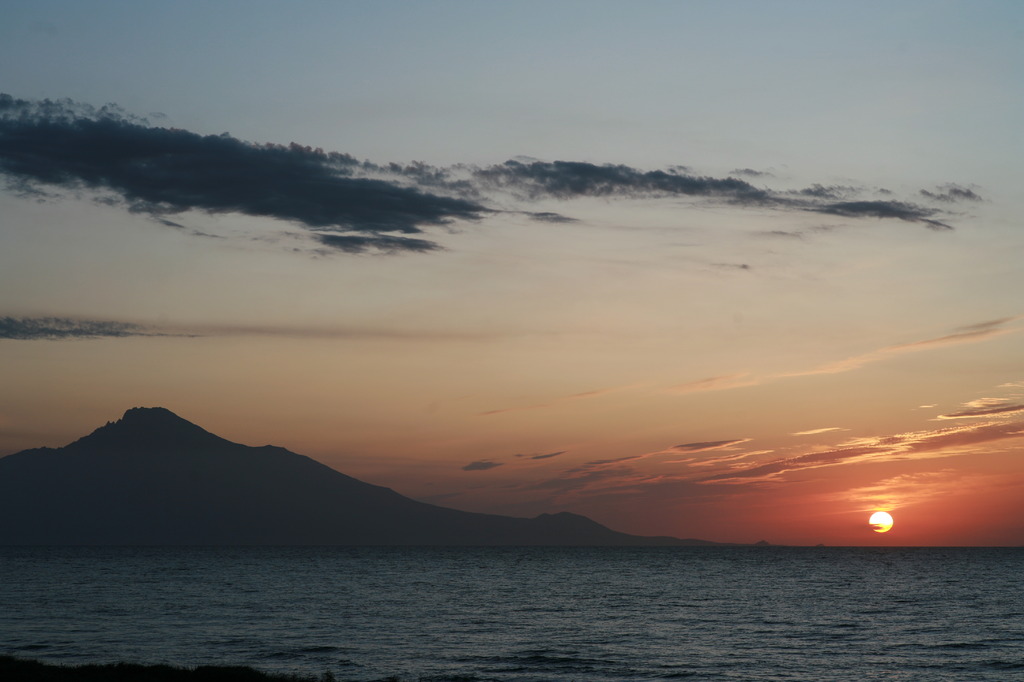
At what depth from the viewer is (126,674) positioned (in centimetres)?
3944

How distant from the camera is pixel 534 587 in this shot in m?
121

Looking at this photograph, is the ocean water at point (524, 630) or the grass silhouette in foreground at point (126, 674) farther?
the ocean water at point (524, 630)

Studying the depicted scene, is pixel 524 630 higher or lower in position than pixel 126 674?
lower

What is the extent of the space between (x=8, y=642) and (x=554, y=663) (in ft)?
110

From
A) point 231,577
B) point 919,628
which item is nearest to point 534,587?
point 231,577

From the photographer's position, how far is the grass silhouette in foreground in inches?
1490

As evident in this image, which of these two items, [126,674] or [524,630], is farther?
[524,630]

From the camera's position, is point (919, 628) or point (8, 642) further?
point (919, 628)

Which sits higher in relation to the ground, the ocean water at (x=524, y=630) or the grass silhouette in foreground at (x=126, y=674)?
the grass silhouette in foreground at (x=126, y=674)

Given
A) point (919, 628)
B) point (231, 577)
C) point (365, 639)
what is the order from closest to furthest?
point (365, 639)
point (919, 628)
point (231, 577)

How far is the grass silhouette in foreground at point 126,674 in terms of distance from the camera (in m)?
37.8

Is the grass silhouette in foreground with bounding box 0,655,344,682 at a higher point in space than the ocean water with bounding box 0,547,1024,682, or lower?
higher

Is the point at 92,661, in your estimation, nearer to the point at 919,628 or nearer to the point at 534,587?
the point at 919,628

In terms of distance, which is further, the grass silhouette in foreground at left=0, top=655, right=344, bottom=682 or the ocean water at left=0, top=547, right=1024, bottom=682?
the ocean water at left=0, top=547, right=1024, bottom=682
